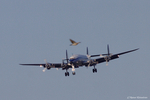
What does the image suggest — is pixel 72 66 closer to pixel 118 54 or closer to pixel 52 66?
pixel 52 66

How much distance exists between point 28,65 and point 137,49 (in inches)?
1431

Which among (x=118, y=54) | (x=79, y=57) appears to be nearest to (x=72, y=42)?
(x=79, y=57)

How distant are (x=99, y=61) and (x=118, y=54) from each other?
688 centimetres

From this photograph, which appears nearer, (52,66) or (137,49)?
(137,49)

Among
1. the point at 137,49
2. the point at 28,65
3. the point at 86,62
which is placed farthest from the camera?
the point at 28,65

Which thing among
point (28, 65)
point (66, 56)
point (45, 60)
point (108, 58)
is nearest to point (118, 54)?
point (108, 58)

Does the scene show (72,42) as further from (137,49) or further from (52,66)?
(137,49)

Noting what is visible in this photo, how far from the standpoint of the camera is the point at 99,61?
93.1 m

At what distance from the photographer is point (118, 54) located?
89.8m

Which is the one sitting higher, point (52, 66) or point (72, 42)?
point (72, 42)

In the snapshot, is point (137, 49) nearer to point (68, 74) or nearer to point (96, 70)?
point (96, 70)

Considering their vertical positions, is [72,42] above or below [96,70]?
above

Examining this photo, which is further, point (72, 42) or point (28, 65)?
point (28, 65)

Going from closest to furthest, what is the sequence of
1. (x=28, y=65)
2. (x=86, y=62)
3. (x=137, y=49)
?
(x=137, y=49)
(x=86, y=62)
(x=28, y=65)
